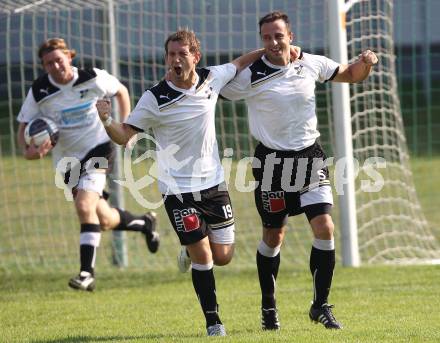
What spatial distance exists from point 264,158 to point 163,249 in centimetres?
530

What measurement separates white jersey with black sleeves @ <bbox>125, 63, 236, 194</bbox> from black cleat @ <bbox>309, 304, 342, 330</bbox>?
1.03m

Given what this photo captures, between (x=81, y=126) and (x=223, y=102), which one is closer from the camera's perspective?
Answer: (x=81, y=126)

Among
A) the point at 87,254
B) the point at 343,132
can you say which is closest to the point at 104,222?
the point at 87,254

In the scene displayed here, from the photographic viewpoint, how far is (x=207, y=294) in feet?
22.1

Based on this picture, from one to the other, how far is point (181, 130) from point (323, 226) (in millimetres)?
1072

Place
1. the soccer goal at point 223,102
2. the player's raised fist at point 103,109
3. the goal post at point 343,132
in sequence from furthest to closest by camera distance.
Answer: the soccer goal at point 223,102
the goal post at point 343,132
the player's raised fist at point 103,109

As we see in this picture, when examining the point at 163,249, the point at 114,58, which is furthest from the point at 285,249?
the point at 114,58

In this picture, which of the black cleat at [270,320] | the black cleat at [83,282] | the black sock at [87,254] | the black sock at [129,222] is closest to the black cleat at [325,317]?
the black cleat at [270,320]

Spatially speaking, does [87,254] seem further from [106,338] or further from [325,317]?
[325,317]

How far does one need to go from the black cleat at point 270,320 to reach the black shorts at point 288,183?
0.56m

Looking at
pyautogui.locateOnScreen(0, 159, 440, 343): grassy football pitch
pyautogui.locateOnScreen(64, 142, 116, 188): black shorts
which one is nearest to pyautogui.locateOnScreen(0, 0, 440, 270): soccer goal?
pyautogui.locateOnScreen(0, 159, 440, 343): grassy football pitch

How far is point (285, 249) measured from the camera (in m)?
11.7

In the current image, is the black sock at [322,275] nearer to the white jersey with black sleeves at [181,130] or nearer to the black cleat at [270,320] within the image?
the black cleat at [270,320]

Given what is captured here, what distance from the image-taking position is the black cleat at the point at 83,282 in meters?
9.17
